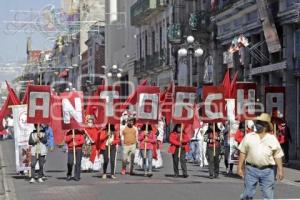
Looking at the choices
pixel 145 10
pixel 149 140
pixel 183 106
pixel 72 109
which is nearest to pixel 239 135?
pixel 183 106

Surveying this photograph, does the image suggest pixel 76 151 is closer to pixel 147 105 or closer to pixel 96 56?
pixel 147 105

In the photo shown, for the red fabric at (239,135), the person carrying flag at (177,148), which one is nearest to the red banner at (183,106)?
the person carrying flag at (177,148)

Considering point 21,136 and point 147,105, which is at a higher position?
point 147,105

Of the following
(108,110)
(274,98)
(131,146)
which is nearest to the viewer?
(108,110)

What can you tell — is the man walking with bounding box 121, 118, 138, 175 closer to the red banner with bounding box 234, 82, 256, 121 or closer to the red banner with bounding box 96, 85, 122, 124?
the red banner with bounding box 96, 85, 122, 124

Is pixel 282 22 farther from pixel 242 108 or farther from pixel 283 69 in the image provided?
pixel 242 108

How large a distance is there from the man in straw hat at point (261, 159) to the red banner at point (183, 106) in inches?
420

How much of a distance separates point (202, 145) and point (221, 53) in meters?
13.5

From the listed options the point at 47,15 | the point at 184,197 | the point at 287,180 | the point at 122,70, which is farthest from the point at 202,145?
the point at 122,70

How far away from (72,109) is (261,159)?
427 inches

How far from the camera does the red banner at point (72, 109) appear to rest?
69.0ft

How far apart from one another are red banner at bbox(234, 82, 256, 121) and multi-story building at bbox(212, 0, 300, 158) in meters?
5.12

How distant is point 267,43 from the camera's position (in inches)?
1195

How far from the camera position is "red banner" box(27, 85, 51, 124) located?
20719 millimetres
